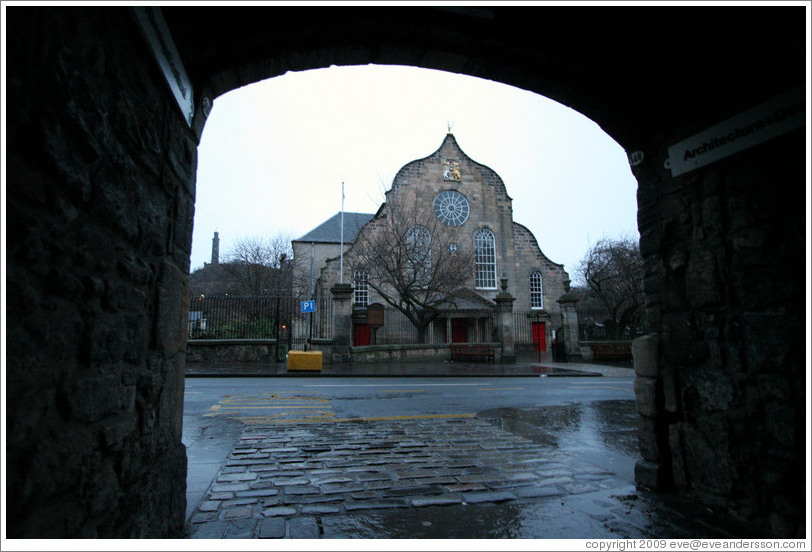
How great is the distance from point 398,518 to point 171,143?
9.12ft

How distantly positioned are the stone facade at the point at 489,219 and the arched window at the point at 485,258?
0.95ft

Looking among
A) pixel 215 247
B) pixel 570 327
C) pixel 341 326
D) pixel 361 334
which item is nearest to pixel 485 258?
pixel 570 327

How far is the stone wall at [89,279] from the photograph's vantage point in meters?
1.31

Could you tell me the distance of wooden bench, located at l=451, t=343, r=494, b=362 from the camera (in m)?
20.2

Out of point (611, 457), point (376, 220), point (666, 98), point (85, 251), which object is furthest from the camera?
point (376, 220)

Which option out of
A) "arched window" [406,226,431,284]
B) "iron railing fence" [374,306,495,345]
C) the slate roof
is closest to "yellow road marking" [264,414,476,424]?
"arched window" [406,226,431,284]

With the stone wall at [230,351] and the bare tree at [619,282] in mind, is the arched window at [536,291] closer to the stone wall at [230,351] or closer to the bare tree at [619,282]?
the bare tree at [619,282]

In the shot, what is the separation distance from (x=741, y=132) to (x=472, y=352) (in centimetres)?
1835

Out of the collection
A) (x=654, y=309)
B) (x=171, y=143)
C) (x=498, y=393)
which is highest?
(x=171, y=143)

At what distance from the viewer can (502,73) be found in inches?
135

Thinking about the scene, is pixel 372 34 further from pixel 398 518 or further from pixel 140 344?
pixel 398 518

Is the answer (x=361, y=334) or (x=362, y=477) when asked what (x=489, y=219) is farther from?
(x=362, y=477)

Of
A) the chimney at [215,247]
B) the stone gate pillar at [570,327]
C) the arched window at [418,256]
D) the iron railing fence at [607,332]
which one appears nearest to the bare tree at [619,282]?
the iron railing fence at [607,332]

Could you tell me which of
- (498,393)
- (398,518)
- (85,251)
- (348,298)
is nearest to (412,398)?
(498,393)
